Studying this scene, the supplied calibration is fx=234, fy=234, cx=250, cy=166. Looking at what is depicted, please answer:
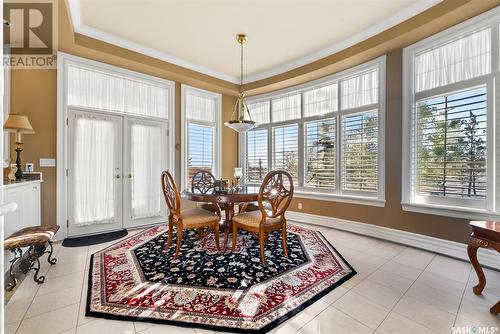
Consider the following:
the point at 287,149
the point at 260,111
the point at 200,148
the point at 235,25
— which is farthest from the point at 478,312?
the point at 260,111

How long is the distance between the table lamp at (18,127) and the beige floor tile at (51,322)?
84.7 inches

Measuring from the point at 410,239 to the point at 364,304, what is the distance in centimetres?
192

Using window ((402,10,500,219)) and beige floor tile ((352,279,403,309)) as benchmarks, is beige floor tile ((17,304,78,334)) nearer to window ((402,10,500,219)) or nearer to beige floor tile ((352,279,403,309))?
beige floor tile ((352,279,403,309))

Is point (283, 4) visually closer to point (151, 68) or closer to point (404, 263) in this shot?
point (151, 68)

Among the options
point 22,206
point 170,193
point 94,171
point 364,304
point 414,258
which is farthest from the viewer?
point 94,171

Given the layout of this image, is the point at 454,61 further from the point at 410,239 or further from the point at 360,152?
the point at 410,239

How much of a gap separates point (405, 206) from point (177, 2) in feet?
13.6

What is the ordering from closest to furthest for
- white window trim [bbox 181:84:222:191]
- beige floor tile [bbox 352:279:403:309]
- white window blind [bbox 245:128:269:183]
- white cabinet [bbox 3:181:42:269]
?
beige floor tile [bbox 352:279:403:309] → white cabinet [bbox 3:181:42:269] → white window trim [bbox 181:84:222:191] → white window blind [bbox 245:128:269:183]

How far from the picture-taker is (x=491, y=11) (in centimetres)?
262

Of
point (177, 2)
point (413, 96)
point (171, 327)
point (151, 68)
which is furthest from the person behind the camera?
point (151, 68)

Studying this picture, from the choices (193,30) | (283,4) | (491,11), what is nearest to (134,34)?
(193,30)

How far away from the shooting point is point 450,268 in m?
2.63

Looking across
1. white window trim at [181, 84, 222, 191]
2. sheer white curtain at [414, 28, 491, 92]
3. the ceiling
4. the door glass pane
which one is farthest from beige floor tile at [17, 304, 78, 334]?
sheer white curtain at [414, 28, 491, 92]

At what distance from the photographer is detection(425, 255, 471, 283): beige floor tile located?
2445 millimetres
